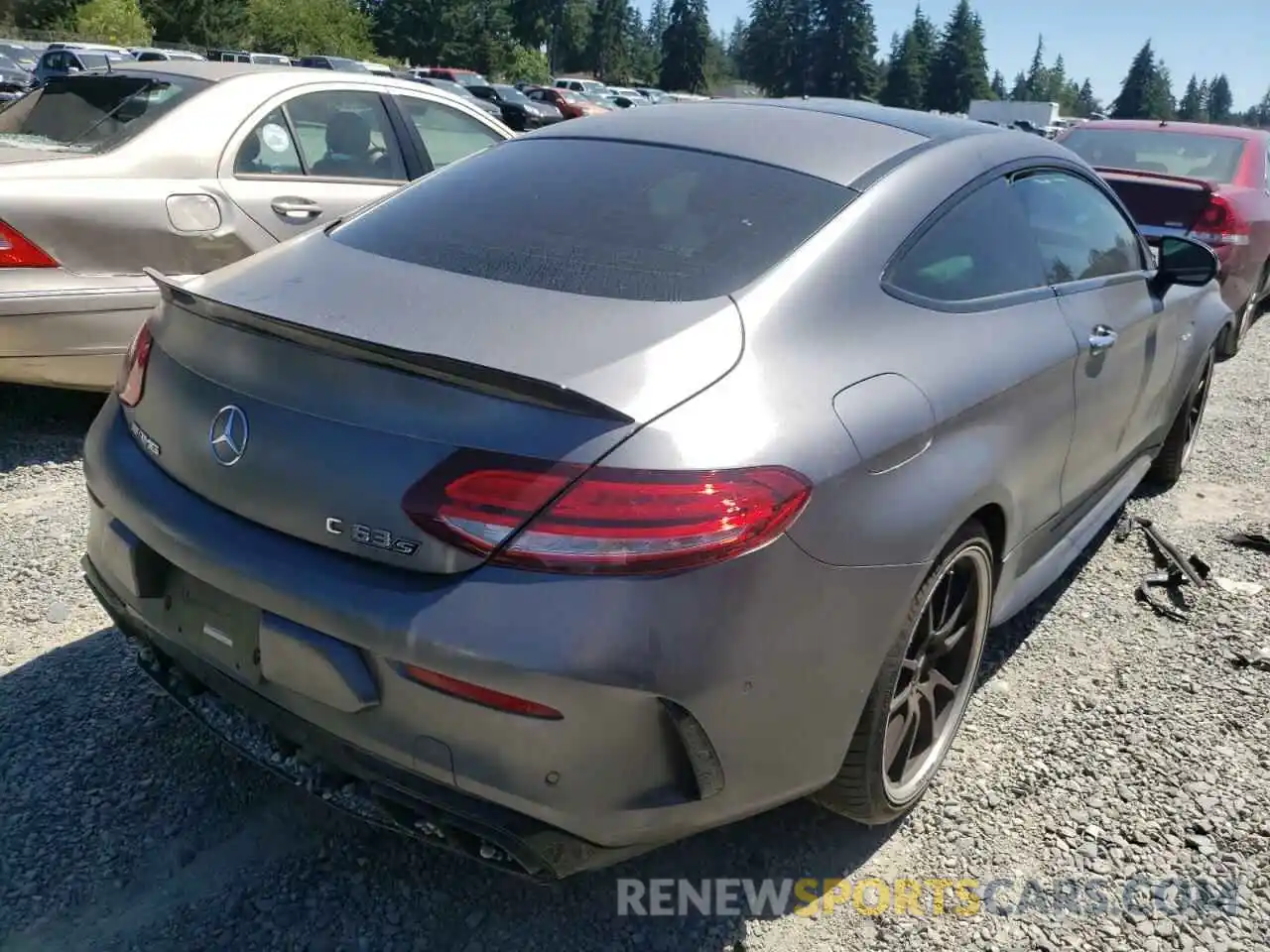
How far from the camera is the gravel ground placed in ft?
7.23

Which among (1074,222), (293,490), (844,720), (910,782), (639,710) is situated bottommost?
(910,782)

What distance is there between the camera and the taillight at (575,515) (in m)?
1.72

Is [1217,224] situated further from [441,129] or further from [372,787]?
[372,787]

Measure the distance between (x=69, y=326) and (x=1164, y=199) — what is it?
6.30 metres

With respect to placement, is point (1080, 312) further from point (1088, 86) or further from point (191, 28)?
point (1088, 86)

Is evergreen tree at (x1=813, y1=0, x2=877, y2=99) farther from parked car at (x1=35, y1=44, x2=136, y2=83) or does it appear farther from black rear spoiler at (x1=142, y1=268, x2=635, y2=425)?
black rear spoiler at (x1=142, y1=268, x2=635, y2=425)

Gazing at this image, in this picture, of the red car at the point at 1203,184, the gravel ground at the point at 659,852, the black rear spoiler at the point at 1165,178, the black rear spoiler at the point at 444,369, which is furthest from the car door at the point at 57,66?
the red car at the point at 1203,184

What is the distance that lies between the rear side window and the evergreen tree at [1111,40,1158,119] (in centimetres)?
11594

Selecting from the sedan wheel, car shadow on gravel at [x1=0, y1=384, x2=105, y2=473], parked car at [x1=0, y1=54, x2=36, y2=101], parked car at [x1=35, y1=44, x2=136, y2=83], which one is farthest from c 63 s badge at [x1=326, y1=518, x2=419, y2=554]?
parked car at [x1=0, y1=54, x2=36, y2=101]

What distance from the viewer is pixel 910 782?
254 cm

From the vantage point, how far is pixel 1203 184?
6.84 m

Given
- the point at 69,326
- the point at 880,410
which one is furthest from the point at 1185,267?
the point at 69,326

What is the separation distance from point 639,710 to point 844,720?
1.76 ft

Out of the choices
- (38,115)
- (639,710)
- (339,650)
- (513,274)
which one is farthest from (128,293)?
(639,710)
